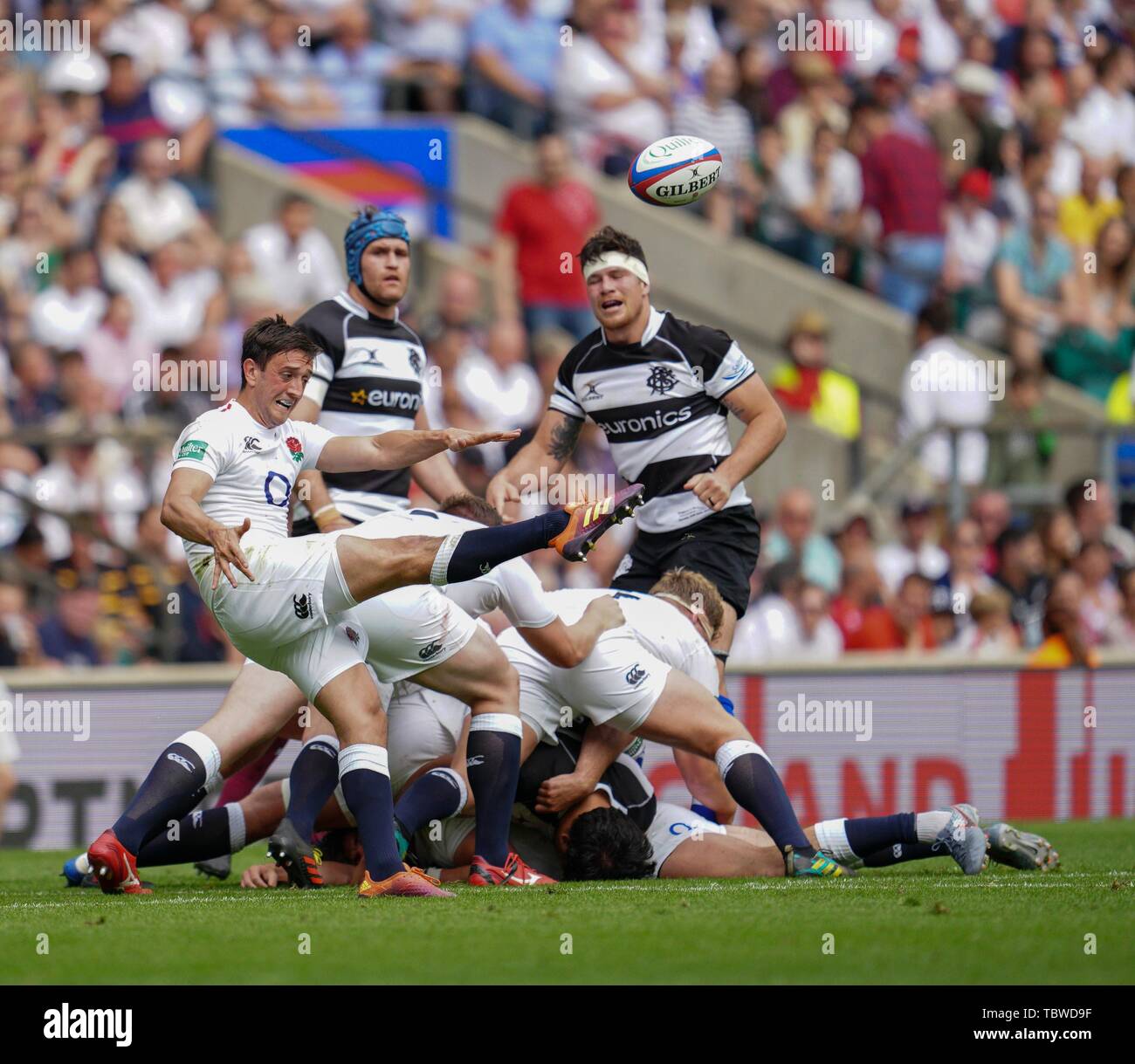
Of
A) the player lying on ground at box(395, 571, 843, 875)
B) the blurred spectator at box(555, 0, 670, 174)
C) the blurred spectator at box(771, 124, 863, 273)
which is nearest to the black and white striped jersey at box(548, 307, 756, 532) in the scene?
the player lying on ground at box(395, 571, 843, 875)

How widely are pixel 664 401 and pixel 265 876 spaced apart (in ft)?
8.80

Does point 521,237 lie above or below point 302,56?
below

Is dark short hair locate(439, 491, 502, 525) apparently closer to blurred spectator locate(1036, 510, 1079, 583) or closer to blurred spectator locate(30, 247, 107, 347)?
blurred spectator locate(1036, 510, 1079, 583)

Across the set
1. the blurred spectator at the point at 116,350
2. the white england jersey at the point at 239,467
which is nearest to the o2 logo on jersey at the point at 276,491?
the white england jersey at the point at 239,467

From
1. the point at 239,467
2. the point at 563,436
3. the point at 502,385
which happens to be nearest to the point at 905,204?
the point at 502,385

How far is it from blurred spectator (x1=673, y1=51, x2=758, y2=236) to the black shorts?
23.9 feet

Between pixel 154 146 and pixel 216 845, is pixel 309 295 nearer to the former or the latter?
pixel 154 146

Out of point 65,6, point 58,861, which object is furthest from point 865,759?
point 65,6

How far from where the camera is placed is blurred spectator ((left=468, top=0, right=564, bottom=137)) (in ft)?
53.4

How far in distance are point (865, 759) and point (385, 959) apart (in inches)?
236

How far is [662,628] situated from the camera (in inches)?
324

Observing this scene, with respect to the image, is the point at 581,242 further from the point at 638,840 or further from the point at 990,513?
the point at 638,840

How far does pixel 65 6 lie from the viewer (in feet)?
53.3

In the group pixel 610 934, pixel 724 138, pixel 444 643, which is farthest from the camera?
pixel 724 138
